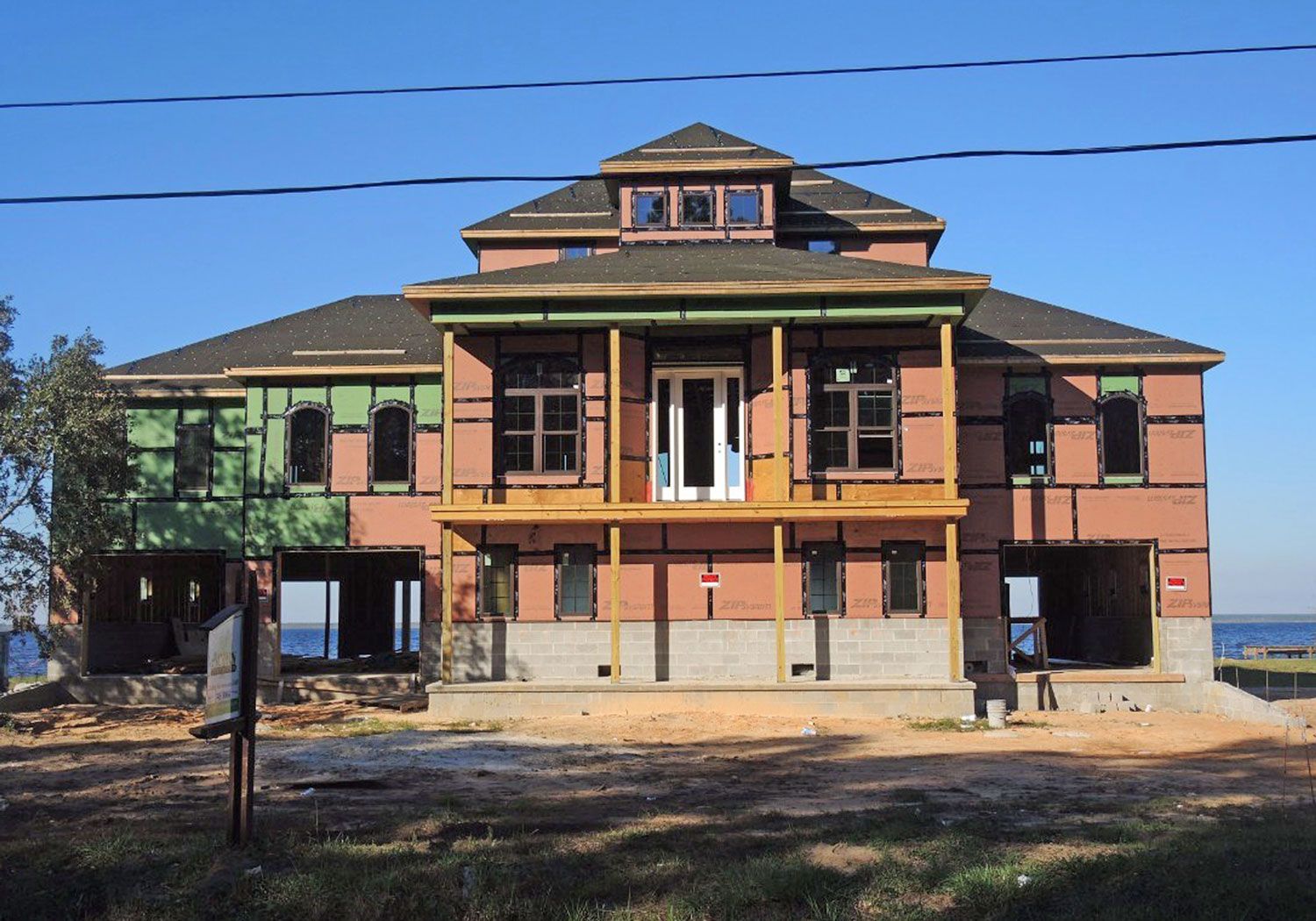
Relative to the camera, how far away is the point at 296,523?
26.8 m

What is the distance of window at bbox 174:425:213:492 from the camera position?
27.6m

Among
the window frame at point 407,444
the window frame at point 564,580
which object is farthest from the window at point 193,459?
the window frame at point 564,580

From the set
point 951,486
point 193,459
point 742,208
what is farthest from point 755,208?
point 193,459

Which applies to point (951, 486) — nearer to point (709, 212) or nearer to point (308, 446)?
point (709, 212)

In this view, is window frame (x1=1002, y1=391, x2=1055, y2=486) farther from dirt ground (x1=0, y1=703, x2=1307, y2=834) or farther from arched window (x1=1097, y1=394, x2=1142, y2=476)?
dirt ground (x1=0, y1=703, x2=1307, y2=834)

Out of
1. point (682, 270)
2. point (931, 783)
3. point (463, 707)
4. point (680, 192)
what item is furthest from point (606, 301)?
point (931, 783)

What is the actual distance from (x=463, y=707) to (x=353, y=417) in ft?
22.8

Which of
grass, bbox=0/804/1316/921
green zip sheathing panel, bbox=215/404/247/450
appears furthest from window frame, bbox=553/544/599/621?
grass, bbox=0/804/1316/921

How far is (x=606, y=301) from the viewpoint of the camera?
23641mm

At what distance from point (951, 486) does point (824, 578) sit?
2.98 m

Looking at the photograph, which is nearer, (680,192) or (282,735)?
(282,735)

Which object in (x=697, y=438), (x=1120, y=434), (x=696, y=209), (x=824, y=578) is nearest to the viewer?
(x=824, y=578)

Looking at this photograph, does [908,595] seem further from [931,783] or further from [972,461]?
[931,783]

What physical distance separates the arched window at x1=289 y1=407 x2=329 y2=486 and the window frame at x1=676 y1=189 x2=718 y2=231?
862 centimetres
